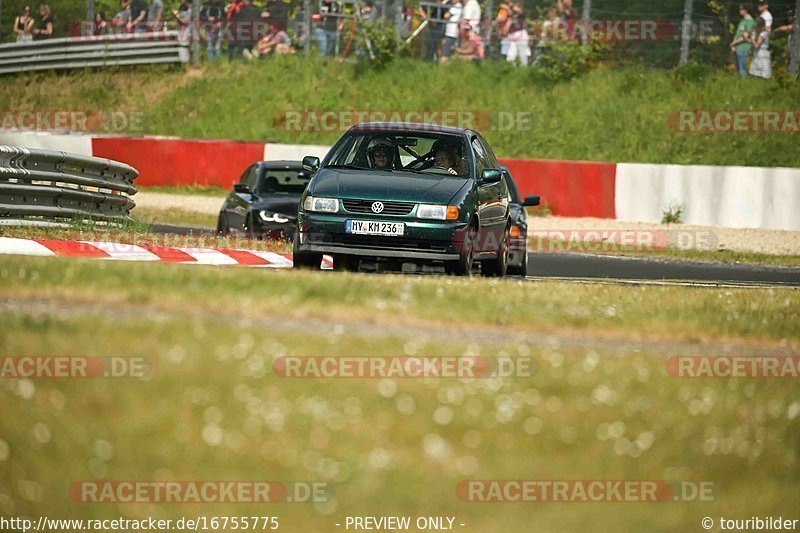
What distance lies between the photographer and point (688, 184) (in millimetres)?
24516

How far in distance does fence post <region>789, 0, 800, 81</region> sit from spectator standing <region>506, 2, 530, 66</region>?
5920 millimetres

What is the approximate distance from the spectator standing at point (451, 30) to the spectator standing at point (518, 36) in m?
1.17

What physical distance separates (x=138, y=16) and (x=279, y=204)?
822 inches

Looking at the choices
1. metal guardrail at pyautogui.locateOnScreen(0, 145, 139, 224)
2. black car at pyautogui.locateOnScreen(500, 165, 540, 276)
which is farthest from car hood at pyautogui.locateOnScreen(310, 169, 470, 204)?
metal guardrail at pyautogui.locateOnScreen(0, 145, 139, 224)

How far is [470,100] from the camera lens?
108ft

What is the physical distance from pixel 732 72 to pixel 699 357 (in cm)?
2313

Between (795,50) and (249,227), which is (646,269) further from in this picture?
(795,50)

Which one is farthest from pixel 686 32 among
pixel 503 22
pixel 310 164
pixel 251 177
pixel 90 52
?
pixel 90 52

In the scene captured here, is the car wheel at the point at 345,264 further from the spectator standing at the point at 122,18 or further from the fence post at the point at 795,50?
the spectator standing at the point at 122,18

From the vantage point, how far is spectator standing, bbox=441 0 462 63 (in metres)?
30.8

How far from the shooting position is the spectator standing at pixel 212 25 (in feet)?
115

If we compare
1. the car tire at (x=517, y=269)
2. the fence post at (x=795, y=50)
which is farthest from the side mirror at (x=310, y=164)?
the fence post at (x=795, y=50)

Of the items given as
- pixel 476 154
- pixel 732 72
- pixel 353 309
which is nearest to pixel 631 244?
pixel 732 72

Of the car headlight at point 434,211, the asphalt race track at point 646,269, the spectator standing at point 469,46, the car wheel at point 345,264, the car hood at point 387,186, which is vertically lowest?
the asphalt race track at point 646,269
